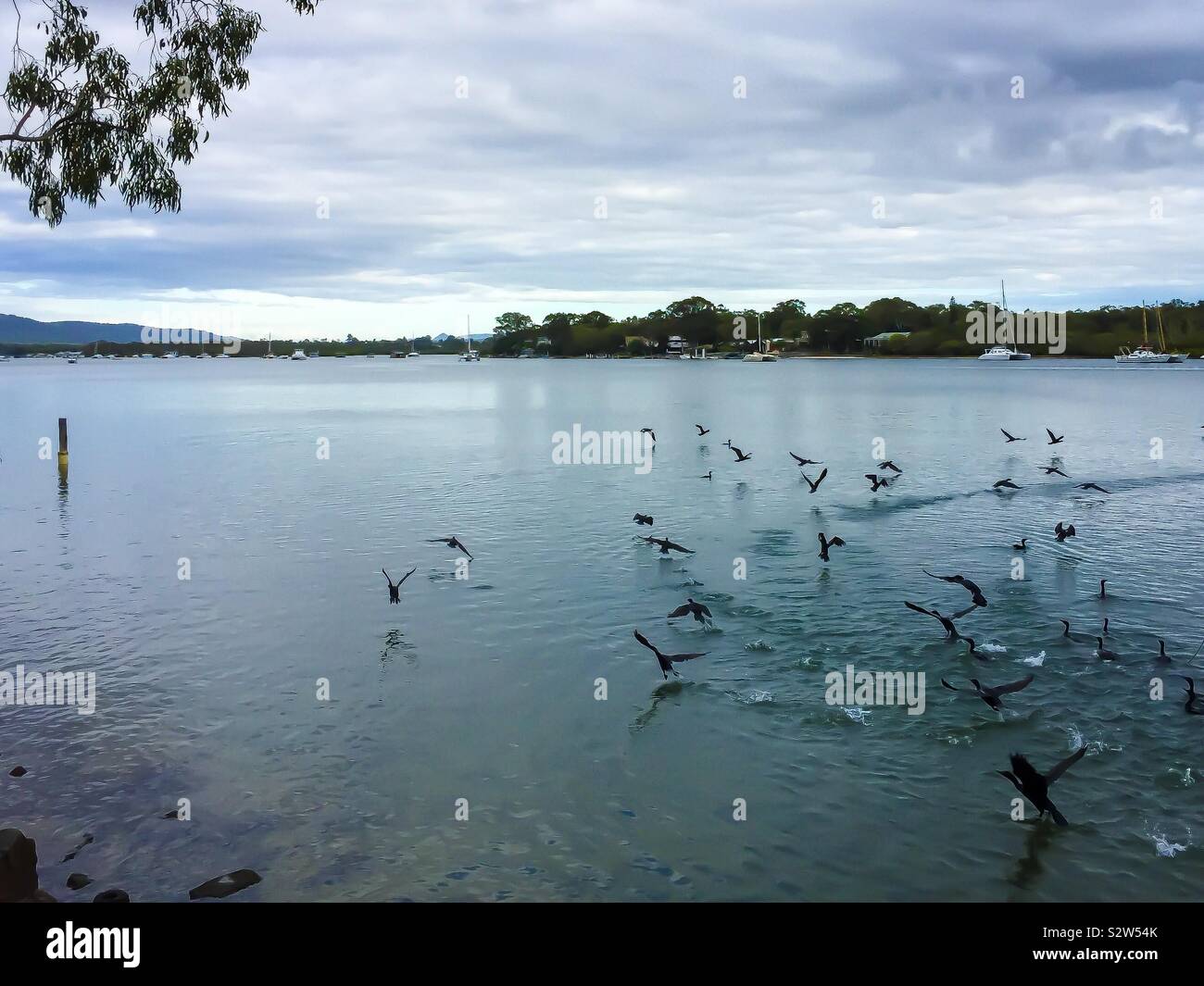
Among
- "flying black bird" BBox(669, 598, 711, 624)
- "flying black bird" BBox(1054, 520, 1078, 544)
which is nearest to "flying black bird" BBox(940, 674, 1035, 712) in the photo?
"flying black bird" BBox(669, 598, 711, 624)

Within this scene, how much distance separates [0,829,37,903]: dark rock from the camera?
28.5 ft

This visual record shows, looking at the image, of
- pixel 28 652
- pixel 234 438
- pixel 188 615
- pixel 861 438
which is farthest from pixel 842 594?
pixel 234 438

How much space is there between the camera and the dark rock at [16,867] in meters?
8.68

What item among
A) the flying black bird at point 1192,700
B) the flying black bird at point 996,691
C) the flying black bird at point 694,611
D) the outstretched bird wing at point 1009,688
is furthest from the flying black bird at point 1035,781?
the flying black bird at point 694,611

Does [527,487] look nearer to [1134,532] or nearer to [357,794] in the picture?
[1134,532]

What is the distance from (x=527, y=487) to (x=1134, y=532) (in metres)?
21.6

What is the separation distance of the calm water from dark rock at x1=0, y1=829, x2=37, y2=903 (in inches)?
24.7

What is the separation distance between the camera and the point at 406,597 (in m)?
20.9

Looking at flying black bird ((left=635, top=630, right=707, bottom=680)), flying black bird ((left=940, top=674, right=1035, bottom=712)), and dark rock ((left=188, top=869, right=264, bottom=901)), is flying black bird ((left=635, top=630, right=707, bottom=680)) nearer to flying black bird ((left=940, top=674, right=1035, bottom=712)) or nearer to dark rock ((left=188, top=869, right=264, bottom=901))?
flying black bird ((left=940, top=674, right=1035, bottom=712))

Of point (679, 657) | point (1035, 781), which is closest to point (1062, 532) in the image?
point (679, 657)

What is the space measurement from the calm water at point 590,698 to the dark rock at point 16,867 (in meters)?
0.63

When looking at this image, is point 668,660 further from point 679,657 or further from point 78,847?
point 78,847

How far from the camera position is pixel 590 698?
1481 cm

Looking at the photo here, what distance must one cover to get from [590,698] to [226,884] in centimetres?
643
